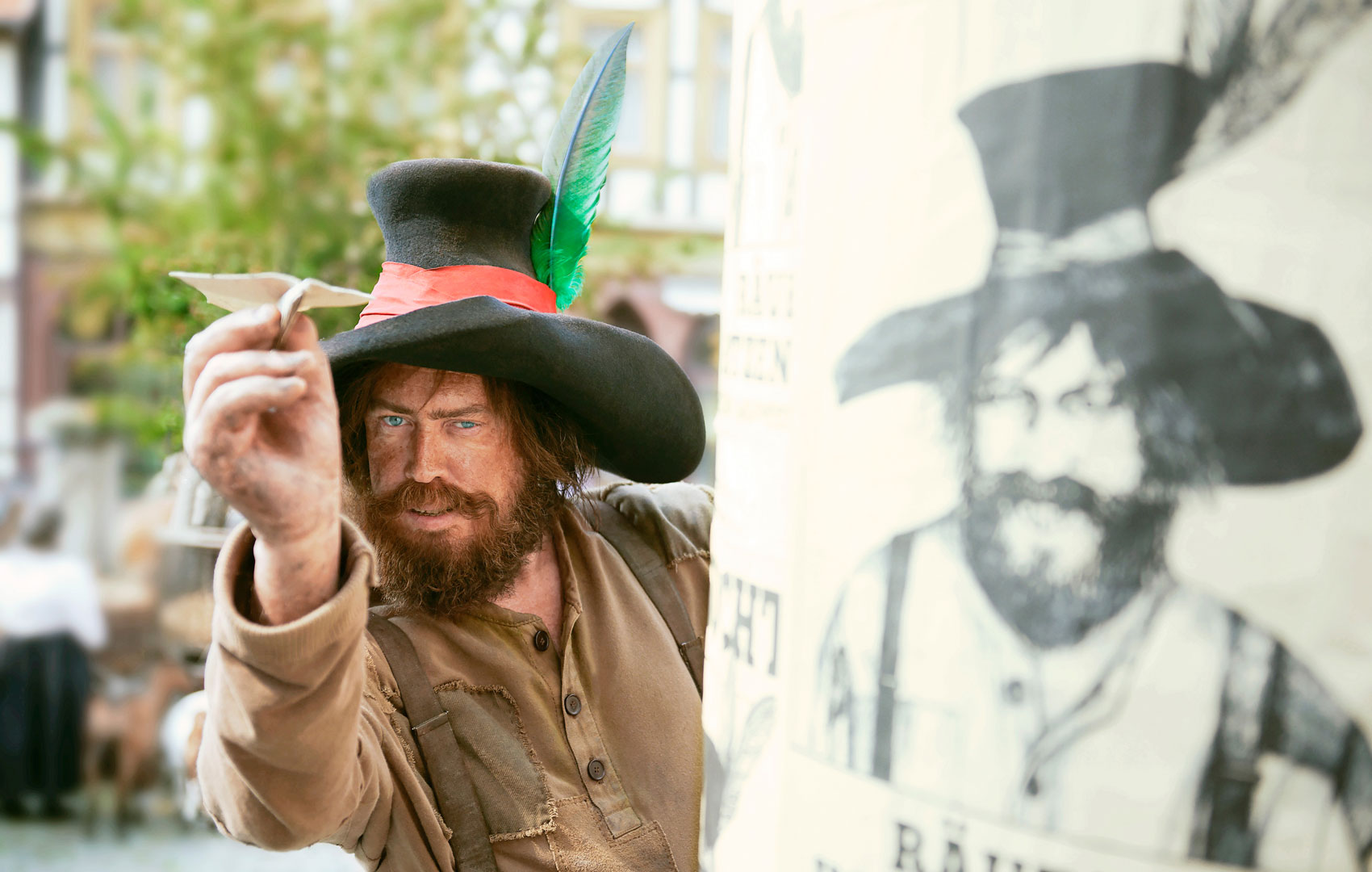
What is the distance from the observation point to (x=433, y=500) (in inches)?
74.0

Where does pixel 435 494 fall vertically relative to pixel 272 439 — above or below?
below

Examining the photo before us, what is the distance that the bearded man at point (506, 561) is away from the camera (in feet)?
5.11

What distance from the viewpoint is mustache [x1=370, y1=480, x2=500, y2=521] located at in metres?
1.86

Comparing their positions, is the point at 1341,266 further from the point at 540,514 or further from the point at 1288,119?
the point at 540,514

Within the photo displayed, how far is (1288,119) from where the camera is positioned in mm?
503

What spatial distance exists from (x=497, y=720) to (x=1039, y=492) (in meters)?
1.28

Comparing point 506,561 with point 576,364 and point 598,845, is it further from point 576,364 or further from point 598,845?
point 598,845

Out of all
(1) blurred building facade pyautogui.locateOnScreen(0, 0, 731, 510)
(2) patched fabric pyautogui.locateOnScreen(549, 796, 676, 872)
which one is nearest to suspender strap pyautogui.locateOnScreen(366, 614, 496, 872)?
(2) patched fabric pyautogui.locateOnScreen(549, 796, 676, 872)

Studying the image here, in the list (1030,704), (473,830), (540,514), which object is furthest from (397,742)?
(1030,704)

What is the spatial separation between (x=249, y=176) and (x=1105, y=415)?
4874 millimetres

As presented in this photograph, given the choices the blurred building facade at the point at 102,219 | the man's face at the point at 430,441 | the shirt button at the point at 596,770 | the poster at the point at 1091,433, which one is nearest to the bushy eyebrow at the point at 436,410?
the man's face at the point at 430,441

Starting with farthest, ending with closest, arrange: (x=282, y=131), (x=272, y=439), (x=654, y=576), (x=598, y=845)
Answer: (x=282, y=131), (x=654, y=576), (x=598, y=845), (x=272, y=439)

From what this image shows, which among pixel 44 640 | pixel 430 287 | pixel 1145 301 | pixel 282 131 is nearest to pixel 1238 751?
pixel 1145 301

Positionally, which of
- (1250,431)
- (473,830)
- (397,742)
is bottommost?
(473,830)
